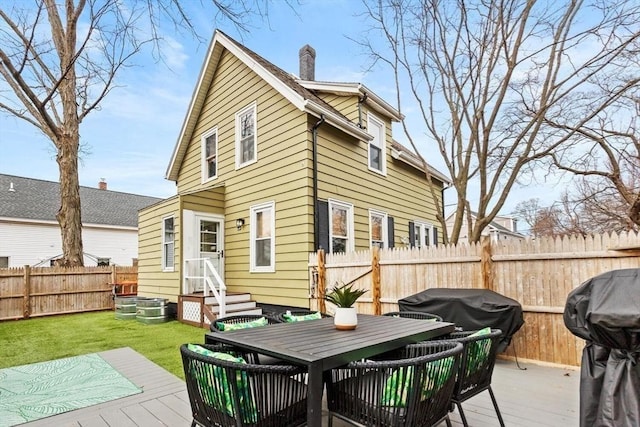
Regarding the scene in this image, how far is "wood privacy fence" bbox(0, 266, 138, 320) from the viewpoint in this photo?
923cm

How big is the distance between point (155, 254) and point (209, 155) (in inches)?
124

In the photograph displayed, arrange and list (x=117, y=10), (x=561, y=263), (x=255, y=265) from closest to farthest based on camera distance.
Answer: (x=117, y=10) < (x=561, y=263) < (x=255, y=265)

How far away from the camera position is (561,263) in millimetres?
4684

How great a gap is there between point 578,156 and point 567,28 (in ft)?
9.73

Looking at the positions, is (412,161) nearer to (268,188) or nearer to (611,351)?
(268,188)

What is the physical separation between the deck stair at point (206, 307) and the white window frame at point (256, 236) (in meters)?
0.72

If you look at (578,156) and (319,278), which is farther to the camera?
(578,156)

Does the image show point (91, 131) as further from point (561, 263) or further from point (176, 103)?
point (561, 263)

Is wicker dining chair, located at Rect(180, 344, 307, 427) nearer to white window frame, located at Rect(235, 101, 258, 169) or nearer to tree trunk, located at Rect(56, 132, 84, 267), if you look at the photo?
white window frame, located at Rect(235, 101, 258, 169)

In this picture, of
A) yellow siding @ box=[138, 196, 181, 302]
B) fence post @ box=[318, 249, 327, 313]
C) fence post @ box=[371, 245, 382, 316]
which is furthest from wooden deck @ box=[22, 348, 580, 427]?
yellow siding @ box=[138, 196, 181, 302]

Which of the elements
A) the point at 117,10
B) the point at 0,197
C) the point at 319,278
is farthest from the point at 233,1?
the point at 0,197

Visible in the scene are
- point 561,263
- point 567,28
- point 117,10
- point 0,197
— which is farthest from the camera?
point 0,197

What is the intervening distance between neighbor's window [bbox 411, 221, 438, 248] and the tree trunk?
1055 cm

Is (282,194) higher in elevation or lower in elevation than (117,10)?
lower
